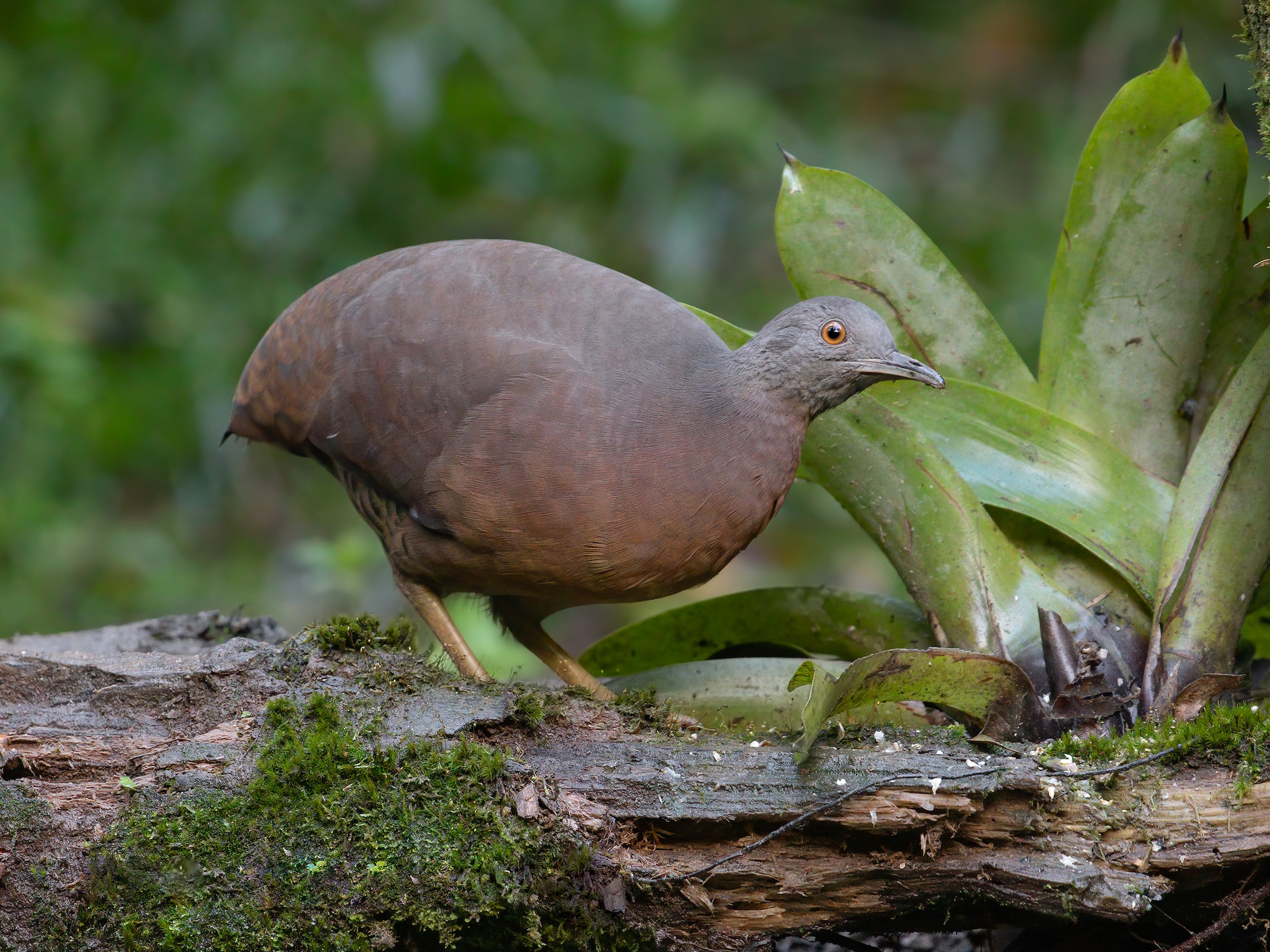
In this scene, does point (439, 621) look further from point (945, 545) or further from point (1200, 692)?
point (1200, 692)

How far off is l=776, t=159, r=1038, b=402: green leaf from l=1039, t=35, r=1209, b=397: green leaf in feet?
0.57

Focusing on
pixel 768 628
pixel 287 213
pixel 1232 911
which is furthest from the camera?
pixel 287 213

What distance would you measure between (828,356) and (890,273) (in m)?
0.44

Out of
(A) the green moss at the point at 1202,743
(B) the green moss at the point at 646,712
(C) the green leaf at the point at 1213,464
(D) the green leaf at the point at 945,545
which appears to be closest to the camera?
(A) the green moss at the point at 1202,743

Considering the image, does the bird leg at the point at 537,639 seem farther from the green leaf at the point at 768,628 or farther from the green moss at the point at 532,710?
the green moss at the point at 532,710

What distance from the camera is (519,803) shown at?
230 cm

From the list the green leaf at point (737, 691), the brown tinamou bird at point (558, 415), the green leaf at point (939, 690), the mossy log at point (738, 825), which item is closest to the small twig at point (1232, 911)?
the mossy log at point (738, 825)

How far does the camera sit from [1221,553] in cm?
269

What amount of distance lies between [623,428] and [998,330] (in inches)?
44.7

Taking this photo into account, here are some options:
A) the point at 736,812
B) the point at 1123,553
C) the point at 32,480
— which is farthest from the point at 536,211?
the point at 736,812

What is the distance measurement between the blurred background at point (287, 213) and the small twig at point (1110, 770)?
149 inches

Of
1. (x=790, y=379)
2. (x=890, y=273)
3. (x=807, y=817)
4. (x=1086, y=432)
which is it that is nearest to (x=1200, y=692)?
(x=1086, y=432)

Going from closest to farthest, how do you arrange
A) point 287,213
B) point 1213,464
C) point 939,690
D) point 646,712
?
point 939,690
point 646,712
point 1213,464
point 287,213

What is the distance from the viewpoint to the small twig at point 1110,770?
2.26 m
